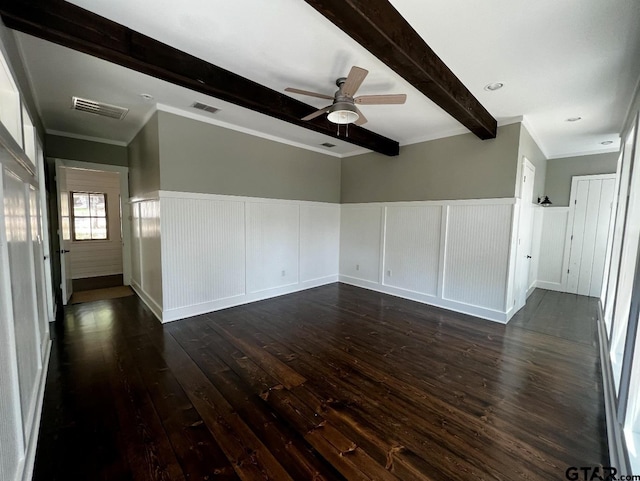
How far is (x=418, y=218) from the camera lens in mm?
4781

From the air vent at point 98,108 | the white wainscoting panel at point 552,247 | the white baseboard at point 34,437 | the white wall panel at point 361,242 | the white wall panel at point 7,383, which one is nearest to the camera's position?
the white wall panel at point 7,383

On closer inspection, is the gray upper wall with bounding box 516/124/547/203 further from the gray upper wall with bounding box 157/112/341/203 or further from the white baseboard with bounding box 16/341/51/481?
the white baseboard with bounding box 16/341/51/481

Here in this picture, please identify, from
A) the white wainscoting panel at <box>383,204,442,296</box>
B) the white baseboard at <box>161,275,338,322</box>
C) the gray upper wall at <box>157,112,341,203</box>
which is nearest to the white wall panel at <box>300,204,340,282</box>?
the white baseboard at <box>161,275,338,322</box>

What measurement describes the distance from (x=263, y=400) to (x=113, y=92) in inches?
144

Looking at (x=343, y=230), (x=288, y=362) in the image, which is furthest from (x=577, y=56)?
(x=343, y=230)

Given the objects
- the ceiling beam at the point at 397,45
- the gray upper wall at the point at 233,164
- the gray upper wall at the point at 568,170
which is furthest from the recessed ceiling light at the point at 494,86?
the gray upper wall at the point at 568,170

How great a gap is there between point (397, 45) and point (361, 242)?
4.08 meters

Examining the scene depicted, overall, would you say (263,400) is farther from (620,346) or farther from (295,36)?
(620,346)

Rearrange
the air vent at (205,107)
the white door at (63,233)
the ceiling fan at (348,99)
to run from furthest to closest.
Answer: the white door at (63,233) → the air vent at (205,107) → the ceiling fan at (348,99)

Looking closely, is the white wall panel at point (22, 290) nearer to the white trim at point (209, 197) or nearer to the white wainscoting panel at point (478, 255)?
the white trim at point (209, 197)

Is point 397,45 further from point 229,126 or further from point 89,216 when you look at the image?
point 89,216

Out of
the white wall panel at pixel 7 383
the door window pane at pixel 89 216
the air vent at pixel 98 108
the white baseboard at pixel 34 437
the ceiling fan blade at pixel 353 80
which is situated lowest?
the white baseboard at pixel 34 437

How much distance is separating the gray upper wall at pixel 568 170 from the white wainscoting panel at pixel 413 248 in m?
3.08

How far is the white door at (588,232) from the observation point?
5082 millimetres
